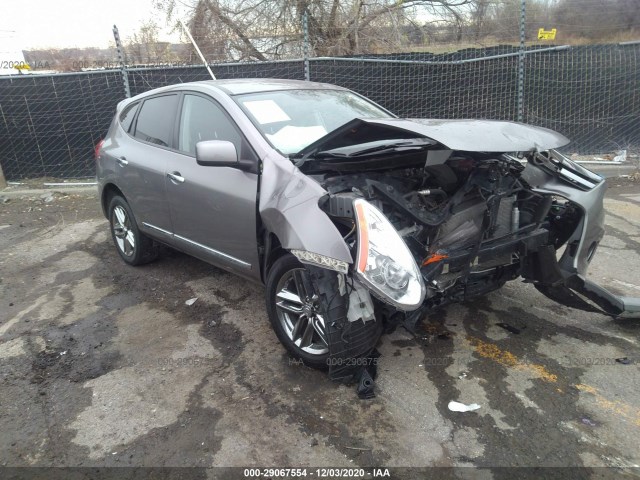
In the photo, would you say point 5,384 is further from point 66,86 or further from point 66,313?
point 66,86

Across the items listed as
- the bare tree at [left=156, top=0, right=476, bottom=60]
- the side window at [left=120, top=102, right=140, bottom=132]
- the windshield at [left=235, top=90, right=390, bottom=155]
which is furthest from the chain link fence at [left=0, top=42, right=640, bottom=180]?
the windshield at [left=235, top=90, right=390, bottom=155]

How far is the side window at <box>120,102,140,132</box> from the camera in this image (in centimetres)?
482

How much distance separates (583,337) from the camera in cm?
338

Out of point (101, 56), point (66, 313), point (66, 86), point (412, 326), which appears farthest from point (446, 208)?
point (101, 56)

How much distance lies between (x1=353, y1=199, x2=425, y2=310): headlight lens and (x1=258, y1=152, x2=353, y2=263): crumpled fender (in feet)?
0.36

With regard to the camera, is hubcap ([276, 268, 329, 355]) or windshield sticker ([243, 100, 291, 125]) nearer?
hubcap ([276, 268, 329, 355])

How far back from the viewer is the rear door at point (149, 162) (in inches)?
164

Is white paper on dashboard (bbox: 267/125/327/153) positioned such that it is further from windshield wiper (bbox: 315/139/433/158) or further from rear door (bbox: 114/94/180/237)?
rear door (bbox: 114/94/180/237)

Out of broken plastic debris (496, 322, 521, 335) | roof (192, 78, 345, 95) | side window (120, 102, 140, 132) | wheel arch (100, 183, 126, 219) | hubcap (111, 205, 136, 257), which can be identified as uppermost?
roof (192, 78, 345, 95)

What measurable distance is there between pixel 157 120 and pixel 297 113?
4.79 feet

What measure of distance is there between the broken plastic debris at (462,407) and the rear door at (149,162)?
8.94ft

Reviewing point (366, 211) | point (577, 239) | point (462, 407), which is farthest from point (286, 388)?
point (577, 239)

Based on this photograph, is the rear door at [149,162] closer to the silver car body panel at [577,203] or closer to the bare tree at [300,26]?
the silver car body panel at [577,203]

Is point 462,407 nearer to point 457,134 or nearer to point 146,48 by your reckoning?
point 457,134
